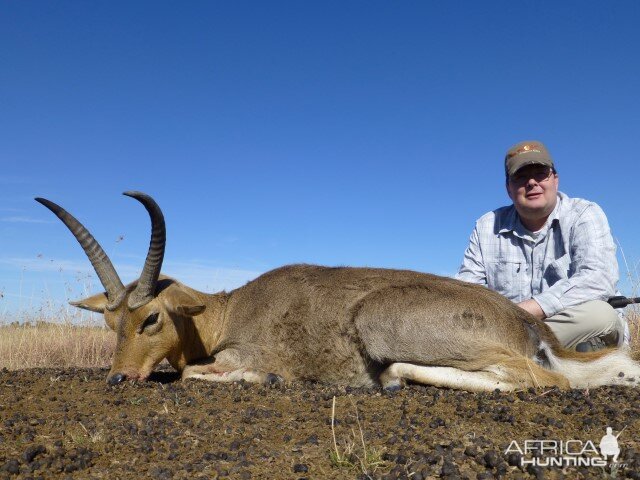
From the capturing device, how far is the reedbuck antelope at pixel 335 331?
5672 millimetres

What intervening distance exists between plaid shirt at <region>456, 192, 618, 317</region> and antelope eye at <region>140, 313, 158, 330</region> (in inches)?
169

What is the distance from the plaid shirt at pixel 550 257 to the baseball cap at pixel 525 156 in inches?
25.2

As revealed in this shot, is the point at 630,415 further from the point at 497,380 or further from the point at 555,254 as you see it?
the point at 555,254

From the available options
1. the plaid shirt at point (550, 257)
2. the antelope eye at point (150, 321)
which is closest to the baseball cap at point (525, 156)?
the plaid shirt at point (550, 257)

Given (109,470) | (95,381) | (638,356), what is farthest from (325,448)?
(638,356)

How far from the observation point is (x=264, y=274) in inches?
289

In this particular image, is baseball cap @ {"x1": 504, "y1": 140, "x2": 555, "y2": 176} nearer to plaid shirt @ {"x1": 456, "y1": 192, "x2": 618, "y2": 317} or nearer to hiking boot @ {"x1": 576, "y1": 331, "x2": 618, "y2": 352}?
plaid shirt @ {"x1": 456, "y1": 192, "x2": 618, "y2": 317}

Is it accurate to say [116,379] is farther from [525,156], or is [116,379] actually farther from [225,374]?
[525,156]

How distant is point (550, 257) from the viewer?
7.79m

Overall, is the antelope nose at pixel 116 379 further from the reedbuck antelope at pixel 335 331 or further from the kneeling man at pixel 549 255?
the kneeling man at pixel 549 255

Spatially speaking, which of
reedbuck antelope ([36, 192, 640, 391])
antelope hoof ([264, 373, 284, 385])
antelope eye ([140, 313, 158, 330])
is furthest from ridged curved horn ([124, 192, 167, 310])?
antelope hoof ([264, 373, 284, 385])

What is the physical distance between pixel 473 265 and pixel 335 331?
3.07 m

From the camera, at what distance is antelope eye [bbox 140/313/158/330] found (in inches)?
254

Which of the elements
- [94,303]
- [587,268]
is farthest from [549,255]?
[94,303]
